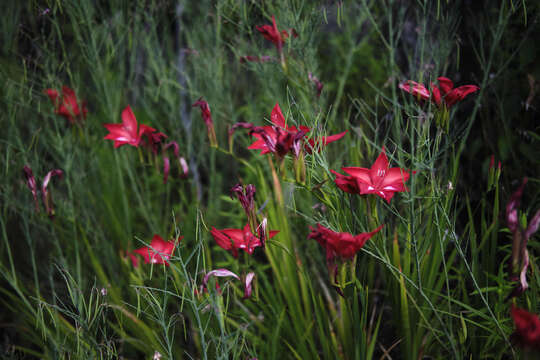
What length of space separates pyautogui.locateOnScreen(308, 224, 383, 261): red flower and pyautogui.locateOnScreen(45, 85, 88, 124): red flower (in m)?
1.24

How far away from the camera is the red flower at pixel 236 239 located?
976 mm

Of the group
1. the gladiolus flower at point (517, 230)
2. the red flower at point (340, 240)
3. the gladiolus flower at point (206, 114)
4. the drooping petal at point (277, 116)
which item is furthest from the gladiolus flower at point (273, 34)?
the gladiolus flower at point (517, 230)

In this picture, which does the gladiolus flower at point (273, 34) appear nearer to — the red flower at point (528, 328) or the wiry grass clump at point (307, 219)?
the wiry grass clump at point (307, 219)

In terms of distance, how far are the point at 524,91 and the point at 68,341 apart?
1.90m

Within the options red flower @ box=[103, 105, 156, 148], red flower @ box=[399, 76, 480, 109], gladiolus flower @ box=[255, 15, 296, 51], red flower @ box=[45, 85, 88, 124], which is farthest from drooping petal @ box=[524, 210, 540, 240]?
red flower @ box=[45, 85, 88, 124]

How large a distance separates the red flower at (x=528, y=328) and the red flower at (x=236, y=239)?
A: 535mm

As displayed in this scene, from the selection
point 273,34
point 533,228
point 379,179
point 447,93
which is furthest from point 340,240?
point 273,34

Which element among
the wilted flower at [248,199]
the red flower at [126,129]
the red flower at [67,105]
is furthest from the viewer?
the red flower at [67,105]

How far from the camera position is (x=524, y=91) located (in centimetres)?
156

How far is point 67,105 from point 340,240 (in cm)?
133

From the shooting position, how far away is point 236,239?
1.02m

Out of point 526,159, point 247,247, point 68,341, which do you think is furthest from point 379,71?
point 68,341

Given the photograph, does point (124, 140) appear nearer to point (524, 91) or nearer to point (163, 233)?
point (163, 233)

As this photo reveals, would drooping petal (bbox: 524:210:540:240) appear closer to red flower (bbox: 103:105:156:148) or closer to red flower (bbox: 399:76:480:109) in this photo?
red flower (bbox: 399:76:480:109)
